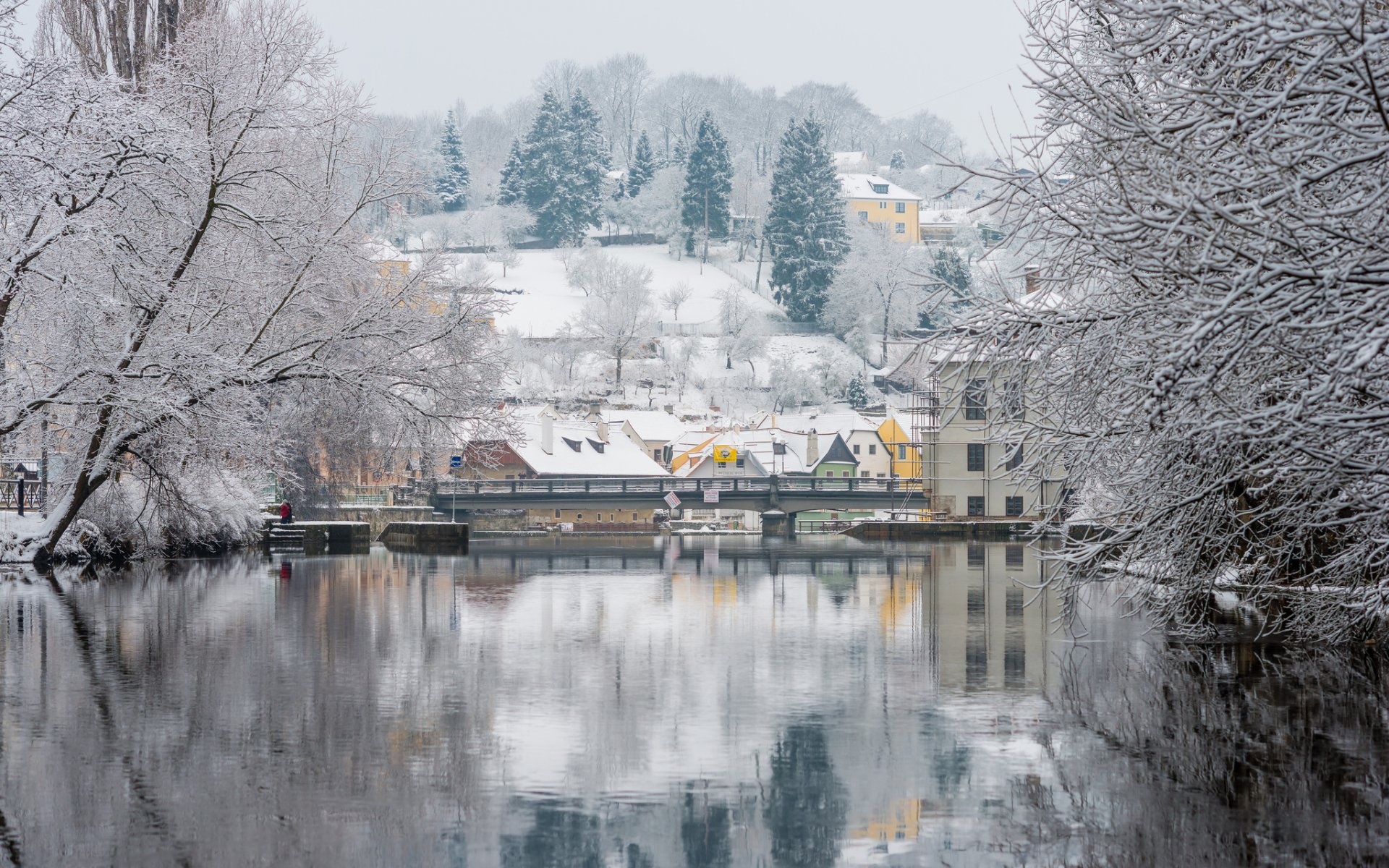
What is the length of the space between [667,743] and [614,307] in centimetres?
13857

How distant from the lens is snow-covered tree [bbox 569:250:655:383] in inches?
5748

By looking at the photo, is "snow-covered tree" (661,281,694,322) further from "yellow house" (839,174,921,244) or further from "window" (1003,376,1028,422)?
"window" (1003,376,1028,422)

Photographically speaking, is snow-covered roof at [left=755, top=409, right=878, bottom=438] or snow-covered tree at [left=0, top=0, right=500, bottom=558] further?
snow-covered roof at [left=755, top=409, right=878, bottom=438]

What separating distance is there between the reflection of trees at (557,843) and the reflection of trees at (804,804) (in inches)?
37.8

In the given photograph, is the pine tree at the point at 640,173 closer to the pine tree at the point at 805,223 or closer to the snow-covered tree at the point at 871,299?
the pine tree at the point at 805,223

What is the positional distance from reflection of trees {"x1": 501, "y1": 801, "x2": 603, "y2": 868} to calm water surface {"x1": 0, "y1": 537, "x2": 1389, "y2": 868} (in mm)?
31

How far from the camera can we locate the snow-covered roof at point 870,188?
18938 centimetres

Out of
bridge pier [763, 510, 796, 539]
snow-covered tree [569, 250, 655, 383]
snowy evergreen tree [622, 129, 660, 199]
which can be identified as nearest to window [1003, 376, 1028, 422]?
bridge pier [763, 510, 796, 539]

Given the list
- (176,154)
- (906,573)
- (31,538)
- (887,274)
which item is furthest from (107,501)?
(887,274)

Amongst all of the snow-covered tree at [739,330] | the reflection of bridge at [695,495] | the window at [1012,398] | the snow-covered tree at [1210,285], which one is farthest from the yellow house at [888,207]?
the window at [1012,398]

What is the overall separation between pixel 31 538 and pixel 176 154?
11736 mm

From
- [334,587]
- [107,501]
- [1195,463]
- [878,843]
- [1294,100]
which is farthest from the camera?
[107,501]

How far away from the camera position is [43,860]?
302 inches

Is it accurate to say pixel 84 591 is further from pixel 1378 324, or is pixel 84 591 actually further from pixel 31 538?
pixel 1378 324
